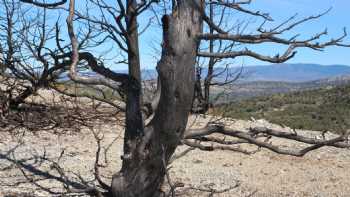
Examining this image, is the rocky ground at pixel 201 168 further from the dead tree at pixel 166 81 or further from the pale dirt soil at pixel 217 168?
the dead tree at pixel 166 81

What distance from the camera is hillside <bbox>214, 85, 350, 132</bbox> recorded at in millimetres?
23859

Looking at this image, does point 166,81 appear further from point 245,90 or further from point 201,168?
point 245,90

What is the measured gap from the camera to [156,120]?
11.8 ft

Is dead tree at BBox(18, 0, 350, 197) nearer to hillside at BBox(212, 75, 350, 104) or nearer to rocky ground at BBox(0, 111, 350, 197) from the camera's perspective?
rocky ground at BBox(0, 111, 350, 197)

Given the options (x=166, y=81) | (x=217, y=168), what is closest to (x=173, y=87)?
(x=166, y=81)

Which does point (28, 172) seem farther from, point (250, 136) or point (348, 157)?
point (348, 157)

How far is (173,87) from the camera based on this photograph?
3.40 meters

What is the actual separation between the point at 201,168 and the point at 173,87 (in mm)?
5175

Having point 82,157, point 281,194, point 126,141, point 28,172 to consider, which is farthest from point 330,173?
point 126,141

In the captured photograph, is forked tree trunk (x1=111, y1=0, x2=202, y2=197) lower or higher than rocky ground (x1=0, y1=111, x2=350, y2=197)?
higher

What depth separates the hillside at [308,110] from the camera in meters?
23.9

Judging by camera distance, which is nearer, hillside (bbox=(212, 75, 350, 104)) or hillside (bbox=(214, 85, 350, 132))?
hillside (bbox=(212, 75, 350, 104))

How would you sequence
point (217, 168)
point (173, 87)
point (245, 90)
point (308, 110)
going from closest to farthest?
1. point (173, 87)
2. point (217, 168)
3. point (308, 110)
4. point (245, 90)

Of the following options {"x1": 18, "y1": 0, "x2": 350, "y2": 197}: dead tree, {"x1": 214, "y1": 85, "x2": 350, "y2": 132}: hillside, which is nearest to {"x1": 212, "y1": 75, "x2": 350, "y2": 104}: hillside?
{"x1": 214, "y1": 85, "x2": 350, "y2": 132}: hillside
